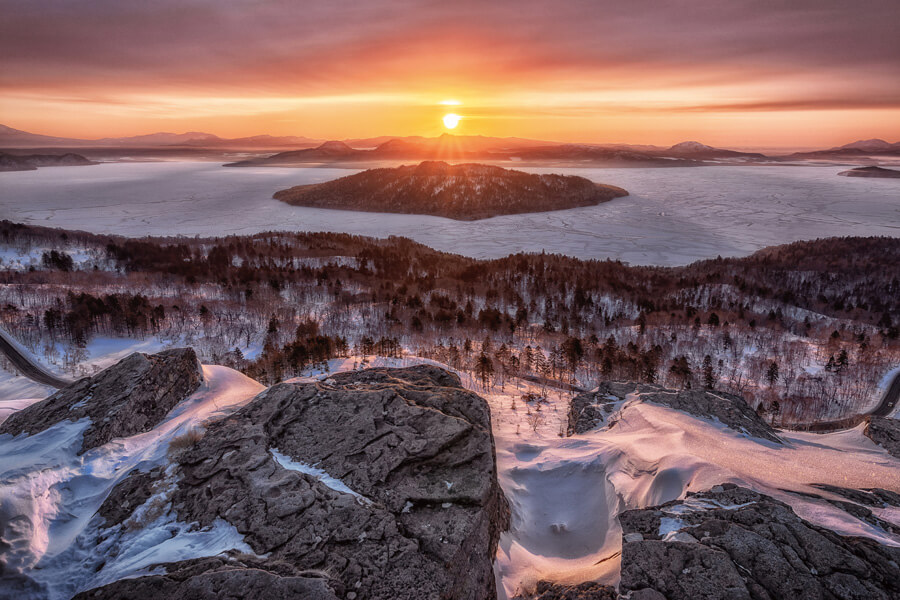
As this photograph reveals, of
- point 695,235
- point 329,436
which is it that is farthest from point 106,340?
point 695,235

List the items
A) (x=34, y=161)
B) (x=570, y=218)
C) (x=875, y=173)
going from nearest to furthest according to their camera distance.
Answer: (x=570, y=218) < (x=875, y=173) < (x=34, y=161)

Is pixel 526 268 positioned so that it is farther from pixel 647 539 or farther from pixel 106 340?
pixel 647 539

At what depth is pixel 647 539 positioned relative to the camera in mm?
4359

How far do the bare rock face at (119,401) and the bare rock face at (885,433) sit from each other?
13.3 meters

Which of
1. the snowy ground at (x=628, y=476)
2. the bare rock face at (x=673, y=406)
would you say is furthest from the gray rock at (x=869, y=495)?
the bare rock face at (x=673, y=406)

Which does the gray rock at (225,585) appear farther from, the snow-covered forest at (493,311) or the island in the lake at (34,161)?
the island in the lake at (34,161)

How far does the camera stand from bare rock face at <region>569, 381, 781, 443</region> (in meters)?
8.77

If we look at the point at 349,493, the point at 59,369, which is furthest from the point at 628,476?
the point at 59,369

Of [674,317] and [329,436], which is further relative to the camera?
[674,317]

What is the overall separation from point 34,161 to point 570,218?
723 feet

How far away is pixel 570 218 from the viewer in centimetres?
6438

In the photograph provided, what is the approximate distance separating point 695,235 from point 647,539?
2078 inches

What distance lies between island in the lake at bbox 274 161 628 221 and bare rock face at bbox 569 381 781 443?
61596mm

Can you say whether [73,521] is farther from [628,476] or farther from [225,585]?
[628,476]
